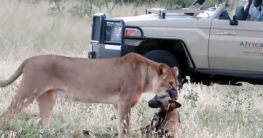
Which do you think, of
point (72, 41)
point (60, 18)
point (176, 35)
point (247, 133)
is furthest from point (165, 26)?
point (60, 18)

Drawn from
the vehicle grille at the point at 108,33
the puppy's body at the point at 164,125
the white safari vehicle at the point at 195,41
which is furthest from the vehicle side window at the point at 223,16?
the puppy's body at the point at 164,125

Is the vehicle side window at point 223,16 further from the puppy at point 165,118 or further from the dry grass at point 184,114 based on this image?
the puppy at point 165,118

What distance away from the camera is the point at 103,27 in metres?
10.3

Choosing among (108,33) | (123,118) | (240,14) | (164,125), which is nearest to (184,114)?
(164,125)

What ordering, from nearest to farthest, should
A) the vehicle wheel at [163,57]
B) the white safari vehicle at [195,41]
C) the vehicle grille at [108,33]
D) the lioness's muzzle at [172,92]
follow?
the lioness's muzzle at [172,92]
the white safari vehicle at [195,41]
the vehicle wheel at [163,57]
the vehicle grille at [108,33]

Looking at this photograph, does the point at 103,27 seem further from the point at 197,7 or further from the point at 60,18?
the point at 60,18

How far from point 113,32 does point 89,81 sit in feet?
11.4

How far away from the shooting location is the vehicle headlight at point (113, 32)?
10.1 meters

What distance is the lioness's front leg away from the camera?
6535mm

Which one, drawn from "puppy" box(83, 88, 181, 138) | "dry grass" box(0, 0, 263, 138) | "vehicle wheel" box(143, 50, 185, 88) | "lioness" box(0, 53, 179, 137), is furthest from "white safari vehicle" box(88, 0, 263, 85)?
"puppy" box(83, 88, 181, 138)

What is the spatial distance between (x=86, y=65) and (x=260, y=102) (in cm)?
373

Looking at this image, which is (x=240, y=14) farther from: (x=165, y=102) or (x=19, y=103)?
(x=19, y=103)

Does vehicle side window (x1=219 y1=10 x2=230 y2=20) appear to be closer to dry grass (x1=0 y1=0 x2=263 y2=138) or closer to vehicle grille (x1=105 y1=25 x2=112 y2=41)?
dry grass (x1=0 y1=0 x2=263 y2=138)

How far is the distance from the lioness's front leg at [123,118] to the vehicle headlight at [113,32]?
11.3 ft
